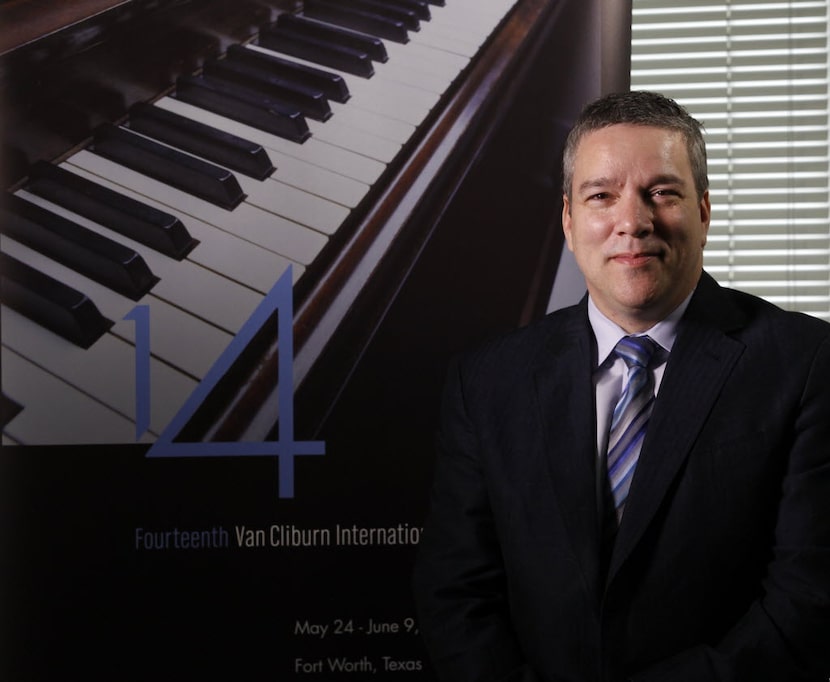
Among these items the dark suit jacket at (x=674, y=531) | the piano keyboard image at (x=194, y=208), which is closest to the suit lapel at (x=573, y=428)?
the dark suit jacket at (x=674, y=531)

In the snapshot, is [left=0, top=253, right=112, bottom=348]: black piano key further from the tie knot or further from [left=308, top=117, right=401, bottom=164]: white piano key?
the tie knot

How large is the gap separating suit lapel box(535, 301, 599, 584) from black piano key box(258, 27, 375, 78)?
0.84m

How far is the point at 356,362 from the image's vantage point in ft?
6.17

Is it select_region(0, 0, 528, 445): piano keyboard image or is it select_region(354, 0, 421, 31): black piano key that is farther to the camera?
select_region(354, 0, 421, 31): black piano key

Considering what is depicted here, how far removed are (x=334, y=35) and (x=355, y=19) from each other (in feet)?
0.22

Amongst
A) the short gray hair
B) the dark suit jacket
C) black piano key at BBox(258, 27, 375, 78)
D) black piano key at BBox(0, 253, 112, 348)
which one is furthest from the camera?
black piano key at BBox(258, 27, 375, 78)

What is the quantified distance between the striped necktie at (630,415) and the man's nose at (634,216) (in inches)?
7.6

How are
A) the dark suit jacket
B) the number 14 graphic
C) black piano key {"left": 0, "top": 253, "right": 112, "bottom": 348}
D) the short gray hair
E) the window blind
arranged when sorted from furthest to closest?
the window blind, the number 14 graphic, black piano key {"left": 0, "top": 253, "right": 112, "bottom": 348}, the short gray hair, the dark suit jacket

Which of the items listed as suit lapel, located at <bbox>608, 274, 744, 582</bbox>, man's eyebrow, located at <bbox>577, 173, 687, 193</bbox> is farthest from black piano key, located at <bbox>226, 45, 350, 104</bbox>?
suit lapel, located at <bbox>608, 274, 744, 582</bbox>

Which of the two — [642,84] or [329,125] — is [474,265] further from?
[642,84]

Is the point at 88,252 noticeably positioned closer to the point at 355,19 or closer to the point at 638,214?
the point at 355,19

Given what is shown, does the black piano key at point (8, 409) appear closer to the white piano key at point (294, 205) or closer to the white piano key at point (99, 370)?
the white piano key at point (99, 370)

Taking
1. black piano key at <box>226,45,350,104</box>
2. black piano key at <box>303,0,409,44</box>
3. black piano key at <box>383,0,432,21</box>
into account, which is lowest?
black piano key at <box>226,45,350,104</box>

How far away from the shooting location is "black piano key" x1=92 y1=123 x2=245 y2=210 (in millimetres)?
1803
